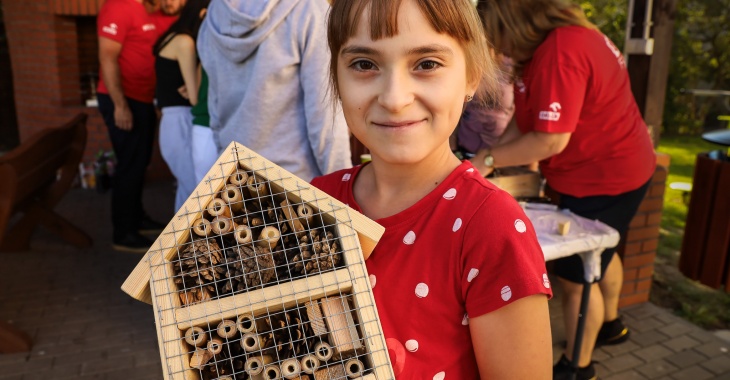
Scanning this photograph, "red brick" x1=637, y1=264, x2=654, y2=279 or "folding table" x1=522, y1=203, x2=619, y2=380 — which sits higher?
"folding table" x1=522, y1=203, x2=619, y2=380

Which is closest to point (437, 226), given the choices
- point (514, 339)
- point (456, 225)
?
point (456, 225)

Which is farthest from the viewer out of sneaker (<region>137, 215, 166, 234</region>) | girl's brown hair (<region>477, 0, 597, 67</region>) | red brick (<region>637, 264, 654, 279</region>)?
sneaker (<region>137, 215, 166, 234</region>)

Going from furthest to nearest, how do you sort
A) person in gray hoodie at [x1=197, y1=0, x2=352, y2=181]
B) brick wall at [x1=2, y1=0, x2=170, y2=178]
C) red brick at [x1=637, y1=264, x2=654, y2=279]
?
brick wall at [x1=2, y1=0, x2=170, y2=178] → red brick at [x1=637, y1=264, x2=654, y2=279] → person in gray hoodie at [x1=197, y1=0, x2=352, y2=181]

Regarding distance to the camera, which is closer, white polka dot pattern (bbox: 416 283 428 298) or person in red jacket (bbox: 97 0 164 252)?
white polka dot pattern (bbox: 416 283 428 298)

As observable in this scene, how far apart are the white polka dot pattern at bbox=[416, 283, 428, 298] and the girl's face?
27 cm

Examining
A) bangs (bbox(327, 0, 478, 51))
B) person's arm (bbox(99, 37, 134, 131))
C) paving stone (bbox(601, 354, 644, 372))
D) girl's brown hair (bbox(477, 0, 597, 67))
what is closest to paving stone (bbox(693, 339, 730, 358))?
paving stone (bbox(601, 354, 644, 372))

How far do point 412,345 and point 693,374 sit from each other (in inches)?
119

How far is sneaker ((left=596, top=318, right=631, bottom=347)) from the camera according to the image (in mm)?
3811

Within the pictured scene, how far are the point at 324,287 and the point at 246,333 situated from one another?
177mm

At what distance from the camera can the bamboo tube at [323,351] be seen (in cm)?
114

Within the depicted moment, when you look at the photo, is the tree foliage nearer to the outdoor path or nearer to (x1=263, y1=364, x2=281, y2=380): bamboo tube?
the outdoor path

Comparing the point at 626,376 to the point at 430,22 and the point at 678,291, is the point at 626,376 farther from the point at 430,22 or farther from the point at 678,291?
the point at 430,22

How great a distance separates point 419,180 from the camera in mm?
1425

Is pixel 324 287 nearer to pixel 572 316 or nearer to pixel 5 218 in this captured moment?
pixel 572 316
